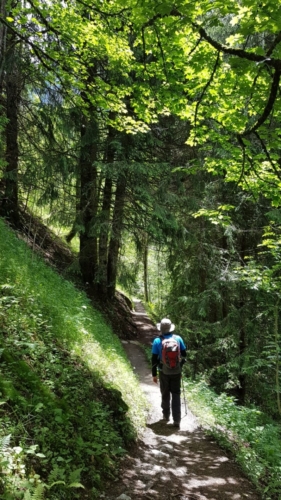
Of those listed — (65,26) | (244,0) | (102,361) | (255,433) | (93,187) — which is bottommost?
(255,433)

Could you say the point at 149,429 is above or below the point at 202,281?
below

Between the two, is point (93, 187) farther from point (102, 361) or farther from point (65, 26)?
point (102, 361)

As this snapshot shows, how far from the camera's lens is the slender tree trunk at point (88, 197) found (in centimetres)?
1095

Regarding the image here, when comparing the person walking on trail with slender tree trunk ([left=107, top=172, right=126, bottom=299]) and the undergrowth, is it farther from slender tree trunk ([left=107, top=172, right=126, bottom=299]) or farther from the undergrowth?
slender tree trunk ([left=107, top=172, right=126, bottom=299])

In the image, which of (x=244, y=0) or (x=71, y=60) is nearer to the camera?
(x=244, y=0)

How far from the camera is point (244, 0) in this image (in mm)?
3230

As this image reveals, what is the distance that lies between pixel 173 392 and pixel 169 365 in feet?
1.93

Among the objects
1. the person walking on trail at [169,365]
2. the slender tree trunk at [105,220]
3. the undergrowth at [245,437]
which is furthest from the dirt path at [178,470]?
the slender tree trunk at [105,220]

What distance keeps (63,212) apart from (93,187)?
1463mm

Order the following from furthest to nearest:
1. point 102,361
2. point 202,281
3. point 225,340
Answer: point 202,281
point 225,340
point 102,361

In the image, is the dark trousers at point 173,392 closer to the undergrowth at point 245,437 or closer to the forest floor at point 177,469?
the forest floor at point 177,469

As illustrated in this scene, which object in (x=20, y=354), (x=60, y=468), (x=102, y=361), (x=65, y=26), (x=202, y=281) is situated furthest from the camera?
(x=202, y=281)

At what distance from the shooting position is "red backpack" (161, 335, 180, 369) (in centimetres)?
617

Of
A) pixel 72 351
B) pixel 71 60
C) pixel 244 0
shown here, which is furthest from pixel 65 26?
pixel 72 351
